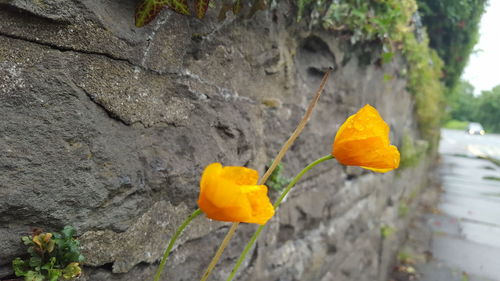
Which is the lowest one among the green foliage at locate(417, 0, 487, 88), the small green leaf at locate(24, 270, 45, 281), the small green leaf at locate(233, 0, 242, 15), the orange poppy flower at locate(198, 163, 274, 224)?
the small green leaf at locate(24, 270, 45, 281)

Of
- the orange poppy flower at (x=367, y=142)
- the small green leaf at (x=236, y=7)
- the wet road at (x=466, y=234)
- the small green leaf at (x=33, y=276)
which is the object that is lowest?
the wet road at (x=466, y=234)

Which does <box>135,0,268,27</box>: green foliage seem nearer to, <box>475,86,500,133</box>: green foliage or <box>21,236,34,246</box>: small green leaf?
<box>21,236,34,246</box>: small green leaf

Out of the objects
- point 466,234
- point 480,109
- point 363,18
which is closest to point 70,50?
point 363,18

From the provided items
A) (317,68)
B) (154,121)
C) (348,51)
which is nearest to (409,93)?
(348,51)

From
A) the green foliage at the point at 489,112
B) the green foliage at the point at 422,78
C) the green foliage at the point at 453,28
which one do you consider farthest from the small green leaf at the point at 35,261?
the green foliage at the point at 489,112

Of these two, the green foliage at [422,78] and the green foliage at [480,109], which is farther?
the green foliage at [480,109]

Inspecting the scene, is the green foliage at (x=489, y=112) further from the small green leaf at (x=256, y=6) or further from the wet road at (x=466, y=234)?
the small green leaf at (x=256, y=6)

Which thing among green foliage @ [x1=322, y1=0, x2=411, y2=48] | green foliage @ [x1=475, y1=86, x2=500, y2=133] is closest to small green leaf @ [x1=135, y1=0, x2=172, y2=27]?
green foliage @ [x1=322, y1=0, x2=411, y2=48]
